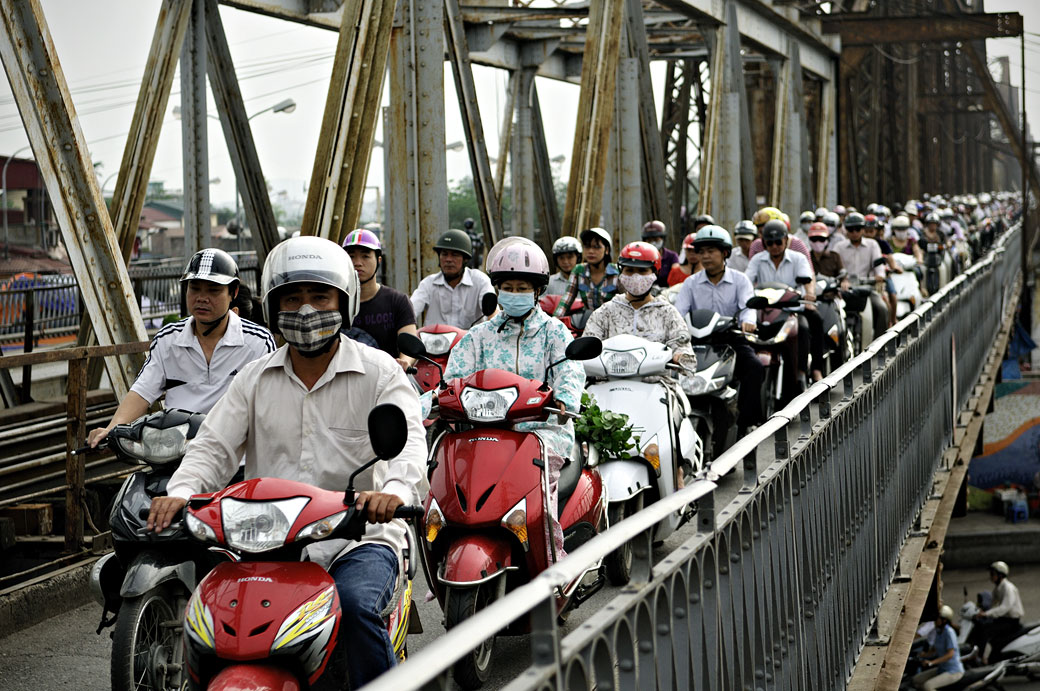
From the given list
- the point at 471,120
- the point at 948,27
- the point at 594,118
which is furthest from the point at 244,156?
the point at 948,27

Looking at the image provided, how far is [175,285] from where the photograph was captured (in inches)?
943

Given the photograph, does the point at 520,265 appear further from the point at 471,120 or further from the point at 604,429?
the point at 471,120

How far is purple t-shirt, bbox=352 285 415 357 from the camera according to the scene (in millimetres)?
7477

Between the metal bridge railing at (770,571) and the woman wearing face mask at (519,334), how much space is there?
109cm

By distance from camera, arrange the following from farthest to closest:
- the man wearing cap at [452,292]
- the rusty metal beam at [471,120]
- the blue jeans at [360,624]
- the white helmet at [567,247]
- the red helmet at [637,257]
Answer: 1. the rusty metal beam at [471,120]
2. the white helmet at [567,247]
3. the man wearing cap at [452,292]
4. the red helmet at [637,257]
5. the blue jeans at [360,624]

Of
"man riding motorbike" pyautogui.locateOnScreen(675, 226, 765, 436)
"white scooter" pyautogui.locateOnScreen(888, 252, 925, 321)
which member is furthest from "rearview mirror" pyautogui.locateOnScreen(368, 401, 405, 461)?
"white scooter" pyautogui.locateOnScreen(888, 252, 925, 321)

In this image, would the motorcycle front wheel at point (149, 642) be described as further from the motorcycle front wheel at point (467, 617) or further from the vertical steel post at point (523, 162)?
the vertical steel post at point (523, 162)

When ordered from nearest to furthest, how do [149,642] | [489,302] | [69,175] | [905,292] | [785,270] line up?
1. [149,642]
2. [489,302]
3. [69,175]
4. [785,270]
5. [905,292]

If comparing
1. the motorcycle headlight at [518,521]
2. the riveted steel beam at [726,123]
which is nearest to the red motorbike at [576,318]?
the motorcycle headlight at [518,521]

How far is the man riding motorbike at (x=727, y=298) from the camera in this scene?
9742mm

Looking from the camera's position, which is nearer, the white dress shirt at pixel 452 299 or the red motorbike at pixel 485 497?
the red motorbike at pixel 485 497

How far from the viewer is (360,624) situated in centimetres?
348

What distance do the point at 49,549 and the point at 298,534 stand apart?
461 centimetres

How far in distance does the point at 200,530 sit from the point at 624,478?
3779 millimetres
